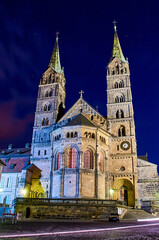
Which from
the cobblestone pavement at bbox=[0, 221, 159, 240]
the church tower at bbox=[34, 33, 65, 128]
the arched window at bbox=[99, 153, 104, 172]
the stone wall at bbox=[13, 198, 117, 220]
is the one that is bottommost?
the stone wall at bbox=[13, 198, 117, 220]

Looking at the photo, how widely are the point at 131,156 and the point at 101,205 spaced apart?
17.3 m

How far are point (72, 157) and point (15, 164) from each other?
19.3m

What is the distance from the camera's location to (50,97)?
55219 mm

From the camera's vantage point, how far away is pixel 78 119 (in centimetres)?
4544

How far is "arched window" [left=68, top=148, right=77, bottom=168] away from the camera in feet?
137

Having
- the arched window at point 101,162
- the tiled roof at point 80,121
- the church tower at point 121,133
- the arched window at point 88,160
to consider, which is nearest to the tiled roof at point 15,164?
the tiled roof at point 80,121

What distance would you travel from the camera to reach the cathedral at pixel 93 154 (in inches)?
1583

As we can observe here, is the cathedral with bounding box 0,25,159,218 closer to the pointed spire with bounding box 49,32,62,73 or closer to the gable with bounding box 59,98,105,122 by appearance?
the gable with bounding box 59,98,105,122

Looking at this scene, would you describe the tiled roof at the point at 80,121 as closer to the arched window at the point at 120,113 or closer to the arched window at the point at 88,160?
the arched window at the point at 88,160

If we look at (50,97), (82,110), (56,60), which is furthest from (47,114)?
(56,60)

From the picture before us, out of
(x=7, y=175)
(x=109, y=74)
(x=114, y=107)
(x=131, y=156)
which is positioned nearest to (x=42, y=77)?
(x=109, y=74)

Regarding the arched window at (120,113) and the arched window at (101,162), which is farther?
the arched window at (120,113)

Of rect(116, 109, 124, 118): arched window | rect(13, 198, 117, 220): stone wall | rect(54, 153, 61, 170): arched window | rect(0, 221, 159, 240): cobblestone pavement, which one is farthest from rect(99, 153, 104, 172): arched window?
rect(0, 221, 159, 240): cobblestone pavement

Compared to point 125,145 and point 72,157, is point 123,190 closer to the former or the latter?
point 125,145
